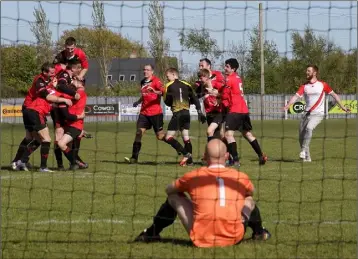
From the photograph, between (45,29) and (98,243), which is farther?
(45,29)

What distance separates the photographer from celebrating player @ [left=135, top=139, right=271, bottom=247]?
23.0ft

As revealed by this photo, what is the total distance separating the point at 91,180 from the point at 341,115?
32777 mm

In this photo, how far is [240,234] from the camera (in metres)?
7.14

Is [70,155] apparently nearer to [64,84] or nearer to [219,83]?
[64,84]

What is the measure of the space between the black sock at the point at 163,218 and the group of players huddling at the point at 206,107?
671cm

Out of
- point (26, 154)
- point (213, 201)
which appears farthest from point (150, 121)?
point (213, 201)

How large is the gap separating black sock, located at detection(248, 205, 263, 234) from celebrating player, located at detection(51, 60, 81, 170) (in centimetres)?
682

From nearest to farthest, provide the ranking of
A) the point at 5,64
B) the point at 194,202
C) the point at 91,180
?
the point at 194,202 < the point at 5,64 < the point at 91,180

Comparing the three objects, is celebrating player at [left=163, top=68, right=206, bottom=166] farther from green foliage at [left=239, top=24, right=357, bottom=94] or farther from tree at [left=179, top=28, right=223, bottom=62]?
tree at [left=179, top=28, right=223, bottom=62]

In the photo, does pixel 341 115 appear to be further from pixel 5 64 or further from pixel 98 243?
pixel 98 243

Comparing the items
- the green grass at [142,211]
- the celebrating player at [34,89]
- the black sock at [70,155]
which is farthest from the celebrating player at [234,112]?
the celebrating player at [34,89]

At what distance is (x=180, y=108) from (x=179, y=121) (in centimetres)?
25

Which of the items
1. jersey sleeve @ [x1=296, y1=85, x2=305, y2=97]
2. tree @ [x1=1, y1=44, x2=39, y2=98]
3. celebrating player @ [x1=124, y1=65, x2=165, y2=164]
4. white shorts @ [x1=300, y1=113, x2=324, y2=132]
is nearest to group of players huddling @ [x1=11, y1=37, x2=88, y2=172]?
tree @ [x1=1, y1=44, x2=39, y2=98]

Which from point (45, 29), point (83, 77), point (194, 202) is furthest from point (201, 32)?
point (83, 77)
